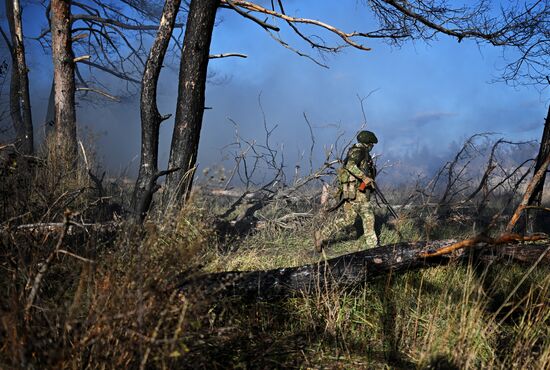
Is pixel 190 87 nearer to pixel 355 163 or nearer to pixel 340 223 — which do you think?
pixel 355 163

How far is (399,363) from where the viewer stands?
9.18 ft

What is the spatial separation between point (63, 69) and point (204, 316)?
9061 millimetres

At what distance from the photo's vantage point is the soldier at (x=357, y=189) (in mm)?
7109

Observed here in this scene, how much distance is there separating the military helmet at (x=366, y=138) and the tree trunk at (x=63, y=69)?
5739 millimetres

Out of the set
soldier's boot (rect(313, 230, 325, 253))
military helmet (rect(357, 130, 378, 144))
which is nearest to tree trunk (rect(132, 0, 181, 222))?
soldier's boot (rect(313, 230, 325, 253))

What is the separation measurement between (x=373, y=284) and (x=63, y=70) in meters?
8.53

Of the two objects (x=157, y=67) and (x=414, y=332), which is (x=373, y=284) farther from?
(x=157, y=67)

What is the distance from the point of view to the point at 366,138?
746cm

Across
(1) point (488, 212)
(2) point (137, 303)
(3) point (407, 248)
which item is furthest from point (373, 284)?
(1) point (488, 212)

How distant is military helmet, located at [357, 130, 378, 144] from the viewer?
7457 millimetres

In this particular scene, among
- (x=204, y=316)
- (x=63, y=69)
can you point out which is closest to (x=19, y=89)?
(x=63, y=69)

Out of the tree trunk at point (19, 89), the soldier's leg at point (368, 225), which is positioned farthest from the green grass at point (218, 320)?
the tree trunk at point (19, 89)

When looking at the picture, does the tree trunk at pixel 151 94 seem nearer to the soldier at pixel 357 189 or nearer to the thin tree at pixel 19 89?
the soldier at pixel 357 189

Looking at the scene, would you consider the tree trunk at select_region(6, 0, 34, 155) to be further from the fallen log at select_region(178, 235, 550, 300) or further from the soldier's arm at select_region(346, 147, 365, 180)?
the fallen log at select_region(178, 235, 550, 300)
